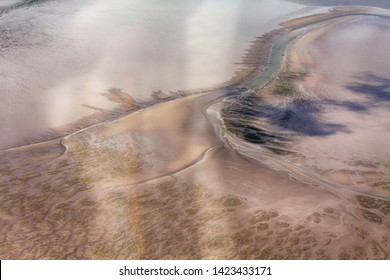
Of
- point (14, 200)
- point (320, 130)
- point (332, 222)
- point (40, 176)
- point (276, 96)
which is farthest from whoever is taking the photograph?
point (276, 96)

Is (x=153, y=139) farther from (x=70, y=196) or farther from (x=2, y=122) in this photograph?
(x=2, y=122)

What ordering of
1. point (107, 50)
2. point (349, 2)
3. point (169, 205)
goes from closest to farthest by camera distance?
1. point (169, 205)
2. point (107, 50)
3. point (349, 2)

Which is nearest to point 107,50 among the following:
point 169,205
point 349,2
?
point 169,205

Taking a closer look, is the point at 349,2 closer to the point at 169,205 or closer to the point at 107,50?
the point at 107,50

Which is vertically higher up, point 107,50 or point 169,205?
point 107,50

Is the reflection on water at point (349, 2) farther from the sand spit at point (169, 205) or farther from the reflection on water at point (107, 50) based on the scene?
the sand spit at point (169, 205)

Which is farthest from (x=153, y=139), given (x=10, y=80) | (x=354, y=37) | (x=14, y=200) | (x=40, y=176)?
(x=354, y=37)

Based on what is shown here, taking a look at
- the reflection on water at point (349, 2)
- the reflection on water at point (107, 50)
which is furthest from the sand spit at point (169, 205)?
the reflection on water at point (349, 2)

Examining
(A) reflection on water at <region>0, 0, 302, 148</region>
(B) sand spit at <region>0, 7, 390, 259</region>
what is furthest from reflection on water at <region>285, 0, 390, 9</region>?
(B) sand spit at <region>0, 7, 390, 259</region>
